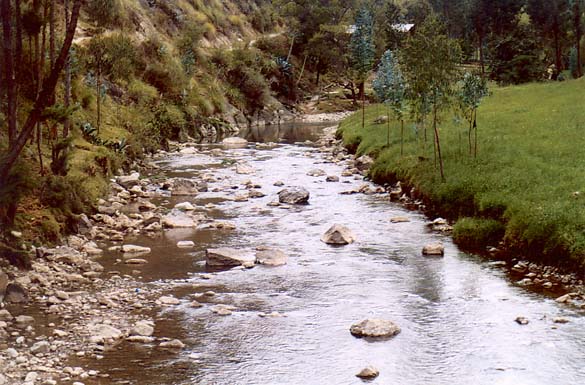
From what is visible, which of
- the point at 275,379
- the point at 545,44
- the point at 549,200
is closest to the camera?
the point at 275,379

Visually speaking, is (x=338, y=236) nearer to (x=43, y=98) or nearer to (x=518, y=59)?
(x=43, y=98)

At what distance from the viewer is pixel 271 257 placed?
21.7 m

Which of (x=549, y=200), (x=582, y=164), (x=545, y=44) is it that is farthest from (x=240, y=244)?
(x=545, y=44)

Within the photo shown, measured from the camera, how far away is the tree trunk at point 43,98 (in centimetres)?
1605

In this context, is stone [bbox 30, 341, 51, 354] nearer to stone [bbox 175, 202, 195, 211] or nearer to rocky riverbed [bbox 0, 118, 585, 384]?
rocky riverbed [bbox 0, 118, 585, 384]

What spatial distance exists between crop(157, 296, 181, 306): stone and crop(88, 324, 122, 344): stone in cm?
223

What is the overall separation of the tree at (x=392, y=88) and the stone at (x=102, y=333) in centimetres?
2374

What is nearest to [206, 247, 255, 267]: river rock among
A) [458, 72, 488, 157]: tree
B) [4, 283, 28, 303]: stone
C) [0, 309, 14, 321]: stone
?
[4, 283, 28, 303]: stone

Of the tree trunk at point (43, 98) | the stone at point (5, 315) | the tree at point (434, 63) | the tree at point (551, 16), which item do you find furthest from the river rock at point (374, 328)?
the tree at point (551, 16)

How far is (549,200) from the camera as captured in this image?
2233 cm

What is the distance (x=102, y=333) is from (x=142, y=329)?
868mm

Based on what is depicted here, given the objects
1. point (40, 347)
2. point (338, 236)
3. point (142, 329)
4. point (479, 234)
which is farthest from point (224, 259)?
point (479, 234)

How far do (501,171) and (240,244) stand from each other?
1060 cm

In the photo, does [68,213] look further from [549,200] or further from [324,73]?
[324,73]
